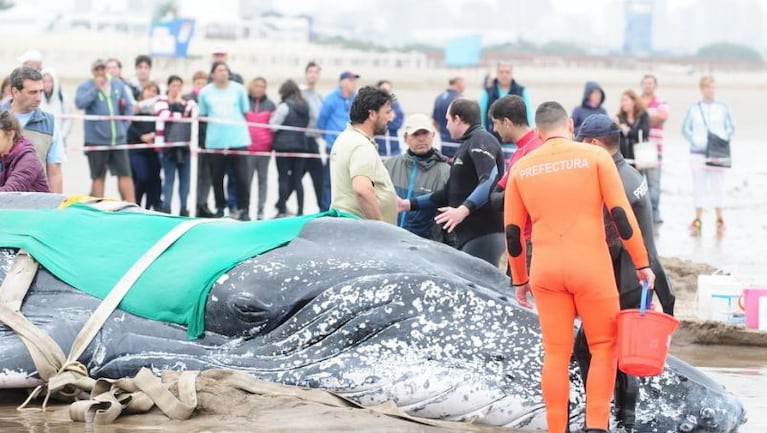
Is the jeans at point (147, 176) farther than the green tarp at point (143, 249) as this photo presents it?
Yes

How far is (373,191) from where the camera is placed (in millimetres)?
10844

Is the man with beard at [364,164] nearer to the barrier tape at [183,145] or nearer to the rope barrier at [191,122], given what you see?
the rope barrier at [191,122]

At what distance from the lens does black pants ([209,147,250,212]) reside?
64.5 feet

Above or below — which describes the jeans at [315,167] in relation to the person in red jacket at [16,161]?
below

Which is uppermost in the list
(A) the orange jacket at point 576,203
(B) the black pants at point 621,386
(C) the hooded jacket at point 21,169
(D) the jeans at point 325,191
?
(A) the orange jacket at point 576,203

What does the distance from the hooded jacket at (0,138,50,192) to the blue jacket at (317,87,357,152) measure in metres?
8.78

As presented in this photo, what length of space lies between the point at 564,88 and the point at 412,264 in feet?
266

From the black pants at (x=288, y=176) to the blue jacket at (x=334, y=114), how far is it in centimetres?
56

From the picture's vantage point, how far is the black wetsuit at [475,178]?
11.4 metres

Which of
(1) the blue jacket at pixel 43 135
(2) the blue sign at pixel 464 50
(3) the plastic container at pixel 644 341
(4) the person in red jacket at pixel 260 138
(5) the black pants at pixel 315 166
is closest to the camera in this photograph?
(3) the plastic container at pixel 644 341

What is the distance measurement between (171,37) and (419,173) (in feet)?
94.6

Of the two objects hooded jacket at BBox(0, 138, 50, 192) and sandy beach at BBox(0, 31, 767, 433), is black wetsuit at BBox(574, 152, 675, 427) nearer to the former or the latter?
sandy beach at BBox(0, 31, 767, 433)

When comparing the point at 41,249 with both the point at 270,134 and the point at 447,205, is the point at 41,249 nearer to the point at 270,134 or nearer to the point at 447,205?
the point at 447,205

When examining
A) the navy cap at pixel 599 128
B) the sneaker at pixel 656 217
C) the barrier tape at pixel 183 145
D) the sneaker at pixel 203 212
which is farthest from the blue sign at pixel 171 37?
the navy cap at pixel 599 128
